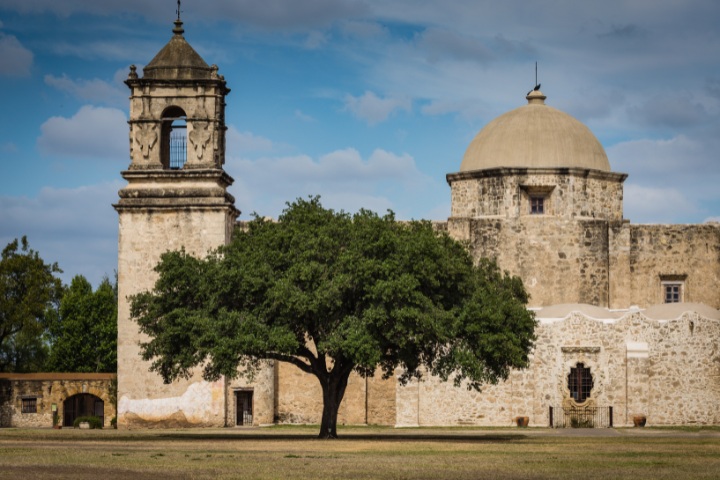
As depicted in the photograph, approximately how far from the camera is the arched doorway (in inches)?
2143

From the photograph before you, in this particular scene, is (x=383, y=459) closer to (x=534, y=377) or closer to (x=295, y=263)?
(x=295, y=263)

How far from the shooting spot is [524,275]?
2024 inches

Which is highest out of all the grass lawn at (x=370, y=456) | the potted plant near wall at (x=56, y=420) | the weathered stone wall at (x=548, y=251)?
the weathered stone wall at (x=548, y=251)

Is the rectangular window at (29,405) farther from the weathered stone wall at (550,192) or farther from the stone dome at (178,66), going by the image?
the weathered stone wall at (550,192)

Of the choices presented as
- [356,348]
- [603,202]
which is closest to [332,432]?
[356,348]

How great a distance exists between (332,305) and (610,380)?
1512 cm

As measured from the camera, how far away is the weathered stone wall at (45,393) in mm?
52656

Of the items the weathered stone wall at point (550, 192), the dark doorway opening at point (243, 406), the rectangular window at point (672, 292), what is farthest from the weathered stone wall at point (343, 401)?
the rectangular window at point (672, 292)

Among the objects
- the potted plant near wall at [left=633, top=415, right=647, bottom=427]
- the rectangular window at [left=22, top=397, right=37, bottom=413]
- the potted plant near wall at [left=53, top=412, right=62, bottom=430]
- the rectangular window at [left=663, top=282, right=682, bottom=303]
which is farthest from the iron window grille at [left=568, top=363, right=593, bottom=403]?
the rectangular window at [left=22, top=397, right=37, bottom=413]

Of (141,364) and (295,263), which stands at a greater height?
(295,263)

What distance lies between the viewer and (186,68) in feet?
157

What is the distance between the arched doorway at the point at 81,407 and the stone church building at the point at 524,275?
28.4 ft

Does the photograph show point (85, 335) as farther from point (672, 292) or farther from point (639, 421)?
point (639, 421)

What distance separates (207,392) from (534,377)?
11.1 m
